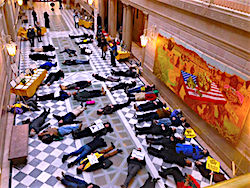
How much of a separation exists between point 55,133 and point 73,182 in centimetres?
241

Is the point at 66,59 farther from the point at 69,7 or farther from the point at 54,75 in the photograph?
the point at 69,7

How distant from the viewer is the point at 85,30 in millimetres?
21891

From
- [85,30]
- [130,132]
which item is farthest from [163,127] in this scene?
[85,30]

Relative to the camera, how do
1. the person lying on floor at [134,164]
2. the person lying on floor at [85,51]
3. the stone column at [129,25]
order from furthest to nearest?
the person lying on floor at [85,51] → the stone column at [129,25] → the person lying on floor at [134,164]

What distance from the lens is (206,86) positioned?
26.1 feet

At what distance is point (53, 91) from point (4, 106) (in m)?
2.66

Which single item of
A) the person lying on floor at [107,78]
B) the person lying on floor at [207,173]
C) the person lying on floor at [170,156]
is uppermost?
the person lying on floor at [107,78]

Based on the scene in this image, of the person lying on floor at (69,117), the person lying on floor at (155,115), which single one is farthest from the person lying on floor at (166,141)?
the person lying on floor at (69,117)

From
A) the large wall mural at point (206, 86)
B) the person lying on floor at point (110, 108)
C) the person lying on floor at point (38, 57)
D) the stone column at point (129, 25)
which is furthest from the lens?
the stone column at point (129, 25)

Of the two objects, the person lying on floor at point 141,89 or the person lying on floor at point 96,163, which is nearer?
the person lying on floor at point 96,163

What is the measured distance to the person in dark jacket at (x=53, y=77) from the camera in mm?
12113

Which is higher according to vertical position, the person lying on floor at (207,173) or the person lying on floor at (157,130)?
the person lying on floor at (157,130)

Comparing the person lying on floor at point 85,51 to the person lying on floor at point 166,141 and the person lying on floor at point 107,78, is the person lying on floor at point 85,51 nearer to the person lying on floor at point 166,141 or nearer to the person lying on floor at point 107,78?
the person lying on floor at point 107,78

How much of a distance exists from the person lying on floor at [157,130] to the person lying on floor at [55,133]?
2465mm
